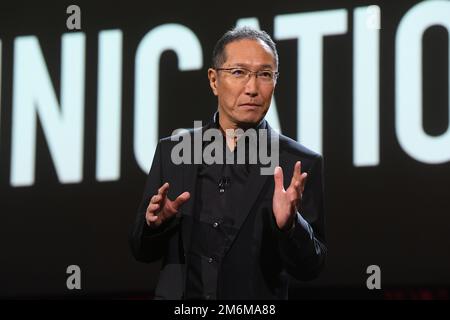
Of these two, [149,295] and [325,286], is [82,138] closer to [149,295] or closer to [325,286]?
[149,295]

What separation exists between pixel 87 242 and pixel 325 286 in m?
1.10

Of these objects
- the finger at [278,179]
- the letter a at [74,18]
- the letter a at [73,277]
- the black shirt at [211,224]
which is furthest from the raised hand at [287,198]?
the letter a at [74,18]

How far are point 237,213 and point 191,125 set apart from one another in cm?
161

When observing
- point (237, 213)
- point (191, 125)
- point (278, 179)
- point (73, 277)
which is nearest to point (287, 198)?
point (278, 179)

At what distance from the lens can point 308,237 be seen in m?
2.17

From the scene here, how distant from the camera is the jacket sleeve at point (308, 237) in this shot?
84.5 inches

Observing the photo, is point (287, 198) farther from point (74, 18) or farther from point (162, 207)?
point (74, 18)

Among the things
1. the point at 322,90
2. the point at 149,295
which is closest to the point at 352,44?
the point at 322,90

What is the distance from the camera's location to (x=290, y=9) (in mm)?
3738

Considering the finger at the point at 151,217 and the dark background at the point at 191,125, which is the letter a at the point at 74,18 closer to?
the dark background at the point at 191,125

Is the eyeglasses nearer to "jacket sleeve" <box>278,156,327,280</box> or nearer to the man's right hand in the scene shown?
"jacket sleeve" <box>278,156,327,280</box>

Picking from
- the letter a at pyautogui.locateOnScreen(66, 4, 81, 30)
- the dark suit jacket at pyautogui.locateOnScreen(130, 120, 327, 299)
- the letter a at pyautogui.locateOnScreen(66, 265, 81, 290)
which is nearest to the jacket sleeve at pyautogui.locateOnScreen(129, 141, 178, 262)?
the dark suit jacket at pyautogui.locateOnScreen(130, 120, 327, 299)

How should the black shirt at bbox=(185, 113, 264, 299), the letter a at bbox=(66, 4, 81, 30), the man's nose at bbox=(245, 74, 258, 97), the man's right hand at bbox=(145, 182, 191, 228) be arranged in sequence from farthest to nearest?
the letter a at bbox=(66, 4, 81, 30) → the man's nose at bbox=(245, 74, 258, 97) → the black shirt at bbox=(185, 113, 264, 299) → the man's right hand at bbox=(145, 182, 191, 228)

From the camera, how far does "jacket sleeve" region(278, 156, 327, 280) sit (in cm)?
215
